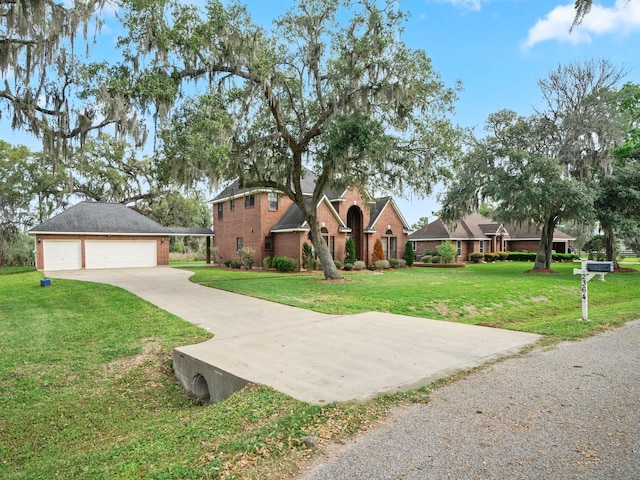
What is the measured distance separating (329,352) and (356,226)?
71.6ft

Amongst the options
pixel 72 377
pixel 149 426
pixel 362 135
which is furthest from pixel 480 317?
pixel 72 377

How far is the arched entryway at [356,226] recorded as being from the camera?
89.9ft

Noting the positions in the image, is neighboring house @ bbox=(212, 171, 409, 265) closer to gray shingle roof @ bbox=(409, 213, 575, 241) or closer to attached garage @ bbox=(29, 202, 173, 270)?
attached garage @ bbox=(29, 202, 173, 270)

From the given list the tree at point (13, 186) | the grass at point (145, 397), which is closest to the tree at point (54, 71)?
the grass at point (145, 397)

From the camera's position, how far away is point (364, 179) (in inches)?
663

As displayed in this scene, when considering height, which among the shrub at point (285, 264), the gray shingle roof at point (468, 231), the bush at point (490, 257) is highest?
the gray shingle roof at point (468, 231)

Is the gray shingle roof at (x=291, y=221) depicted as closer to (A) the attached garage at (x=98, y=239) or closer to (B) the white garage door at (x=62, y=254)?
(A) the attached garage at (x=98, y=239)

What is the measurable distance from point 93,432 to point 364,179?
13.9m

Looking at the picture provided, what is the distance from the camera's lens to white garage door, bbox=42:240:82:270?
24.2 metres

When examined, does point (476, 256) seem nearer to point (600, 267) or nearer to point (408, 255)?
point (408, 255)

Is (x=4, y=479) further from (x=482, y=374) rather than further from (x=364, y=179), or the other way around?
(x=364, y=179)

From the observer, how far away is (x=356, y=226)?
Result: 27.5 meters

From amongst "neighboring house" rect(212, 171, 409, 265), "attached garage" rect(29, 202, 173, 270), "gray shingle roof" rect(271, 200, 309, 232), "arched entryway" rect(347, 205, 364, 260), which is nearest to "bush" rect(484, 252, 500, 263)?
"neighboring house" rect(212, 171, 409, 265)

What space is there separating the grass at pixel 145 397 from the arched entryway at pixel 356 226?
14.5 metres
